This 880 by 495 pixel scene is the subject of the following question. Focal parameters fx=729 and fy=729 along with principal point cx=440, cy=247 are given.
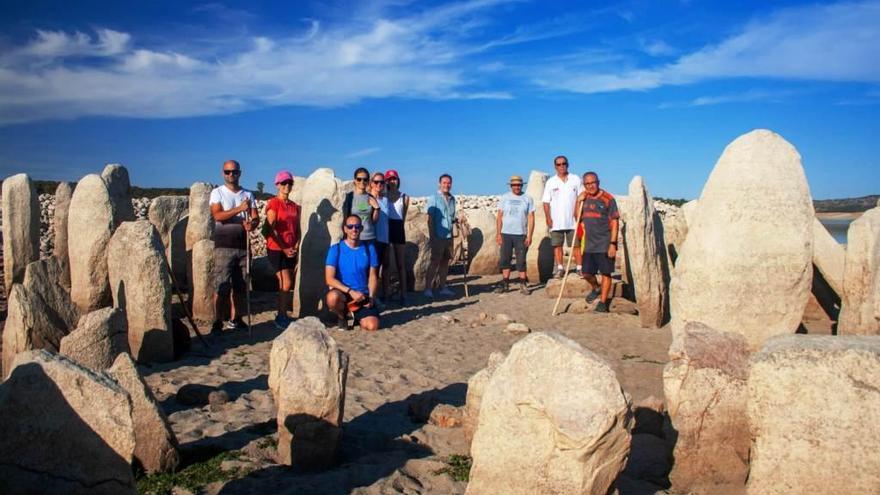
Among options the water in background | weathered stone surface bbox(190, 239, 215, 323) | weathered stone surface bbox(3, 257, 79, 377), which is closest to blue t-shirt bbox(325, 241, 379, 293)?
weathered stone surface bbox(190, 239, 215, 323)

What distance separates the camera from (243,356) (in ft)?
23.8

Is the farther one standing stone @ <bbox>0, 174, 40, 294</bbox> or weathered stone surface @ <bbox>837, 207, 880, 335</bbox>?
standing stone @ <bbox>0, 174, 40, 294</bbox>

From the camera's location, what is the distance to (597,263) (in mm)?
9797

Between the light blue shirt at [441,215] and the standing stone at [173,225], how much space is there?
12.7ft

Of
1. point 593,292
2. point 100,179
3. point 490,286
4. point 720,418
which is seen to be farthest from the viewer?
point 490,286

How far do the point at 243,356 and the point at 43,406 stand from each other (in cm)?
399

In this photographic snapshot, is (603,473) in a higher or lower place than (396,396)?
higher

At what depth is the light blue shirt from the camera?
1124cm

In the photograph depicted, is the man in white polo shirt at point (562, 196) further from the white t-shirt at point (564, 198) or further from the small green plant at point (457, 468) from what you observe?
the small green plant at point (457, 468)

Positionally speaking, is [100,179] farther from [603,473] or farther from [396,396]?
[603,473]

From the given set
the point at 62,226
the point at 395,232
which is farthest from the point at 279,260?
the point at 62,226

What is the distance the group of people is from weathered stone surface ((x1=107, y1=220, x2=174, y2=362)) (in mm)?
1105

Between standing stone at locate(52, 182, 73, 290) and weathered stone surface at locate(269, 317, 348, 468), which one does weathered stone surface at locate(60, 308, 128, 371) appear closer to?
weathered stone surface at locate(269, 317, 348, 468)

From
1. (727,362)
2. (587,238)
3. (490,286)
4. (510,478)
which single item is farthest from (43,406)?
(490,286)
